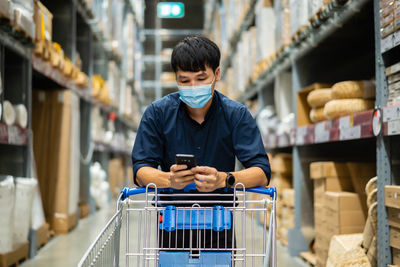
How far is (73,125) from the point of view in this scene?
16.9 feet

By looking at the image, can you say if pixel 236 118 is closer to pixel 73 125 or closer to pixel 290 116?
pixel 290 116

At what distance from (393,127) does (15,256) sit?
8.57 feet

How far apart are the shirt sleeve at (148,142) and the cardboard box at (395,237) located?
1229 mm

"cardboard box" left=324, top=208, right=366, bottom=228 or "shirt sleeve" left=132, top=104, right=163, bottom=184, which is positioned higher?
"shirt sleeve" left=132, top=104, right=163, bottom=184

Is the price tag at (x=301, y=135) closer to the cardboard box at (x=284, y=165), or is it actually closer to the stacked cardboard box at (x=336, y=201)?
the stacked cardboard box at (x=336, y=201)

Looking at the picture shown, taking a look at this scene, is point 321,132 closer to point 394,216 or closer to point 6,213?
point 394,216

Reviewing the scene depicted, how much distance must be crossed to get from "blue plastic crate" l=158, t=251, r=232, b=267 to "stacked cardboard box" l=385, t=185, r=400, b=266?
104 centimetres

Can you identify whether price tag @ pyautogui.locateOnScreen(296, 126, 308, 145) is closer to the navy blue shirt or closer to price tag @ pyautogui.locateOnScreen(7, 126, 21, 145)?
the navy blue shirt

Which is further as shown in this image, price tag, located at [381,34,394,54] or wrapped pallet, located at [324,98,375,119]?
wrapped pallet, located at [324,98,375,119]

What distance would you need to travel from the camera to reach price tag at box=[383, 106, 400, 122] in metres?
2.17

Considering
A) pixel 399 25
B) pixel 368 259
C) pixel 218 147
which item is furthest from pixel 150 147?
pixel 368 259

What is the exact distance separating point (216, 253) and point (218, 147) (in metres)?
0.43

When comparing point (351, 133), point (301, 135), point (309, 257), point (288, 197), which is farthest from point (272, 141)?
point (351, 133)

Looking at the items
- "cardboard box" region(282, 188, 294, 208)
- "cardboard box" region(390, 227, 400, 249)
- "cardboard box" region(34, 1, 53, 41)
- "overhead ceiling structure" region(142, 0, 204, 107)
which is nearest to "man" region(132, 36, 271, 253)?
"cardboard box" region(390, 227, 400, 249)
